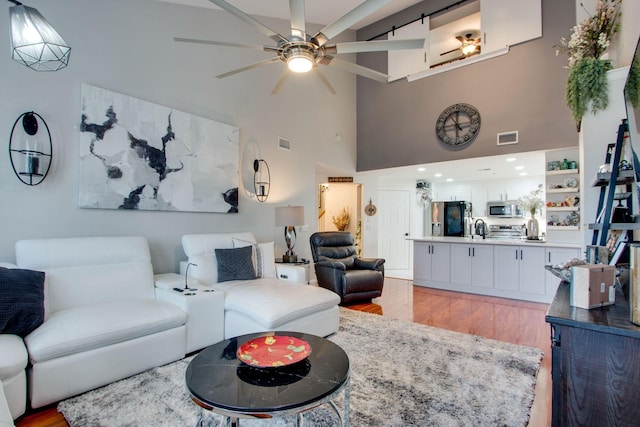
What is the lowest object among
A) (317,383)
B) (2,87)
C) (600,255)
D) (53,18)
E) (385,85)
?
(317,383)

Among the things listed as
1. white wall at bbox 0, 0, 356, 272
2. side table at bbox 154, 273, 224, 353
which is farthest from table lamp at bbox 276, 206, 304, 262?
side table at bbox 154, 273, 224, 353

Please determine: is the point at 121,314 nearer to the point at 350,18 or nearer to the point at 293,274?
the point at 293,274

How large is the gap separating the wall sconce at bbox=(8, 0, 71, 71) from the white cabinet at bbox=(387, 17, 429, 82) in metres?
4.92

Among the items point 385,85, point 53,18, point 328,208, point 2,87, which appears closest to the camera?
point 2,87

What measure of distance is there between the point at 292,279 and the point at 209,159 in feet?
5.93

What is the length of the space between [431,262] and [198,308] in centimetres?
426

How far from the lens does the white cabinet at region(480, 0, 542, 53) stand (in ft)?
15.4

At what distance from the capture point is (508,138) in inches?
194

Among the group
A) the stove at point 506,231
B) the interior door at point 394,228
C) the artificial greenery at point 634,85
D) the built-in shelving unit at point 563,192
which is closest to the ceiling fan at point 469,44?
the built-in shelving unit at point 563,192

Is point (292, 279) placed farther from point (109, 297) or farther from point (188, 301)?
point (109, 297)

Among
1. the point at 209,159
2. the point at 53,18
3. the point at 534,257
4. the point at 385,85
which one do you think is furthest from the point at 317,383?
the point at 385,85

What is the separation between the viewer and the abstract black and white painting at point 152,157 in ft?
9.68

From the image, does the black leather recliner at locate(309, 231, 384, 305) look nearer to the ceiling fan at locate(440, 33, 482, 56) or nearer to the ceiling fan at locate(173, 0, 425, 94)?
the ceiling fan at locate(173, 0, 425, 94)

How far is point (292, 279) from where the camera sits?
3713 mm
